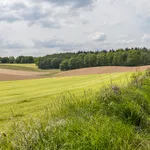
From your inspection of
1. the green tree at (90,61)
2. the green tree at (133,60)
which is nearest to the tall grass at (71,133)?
the green tree at (133,60)

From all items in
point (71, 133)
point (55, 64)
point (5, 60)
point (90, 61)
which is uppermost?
point (5, 60)

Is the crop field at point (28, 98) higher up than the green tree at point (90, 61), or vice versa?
the green tree at point (90, 61)

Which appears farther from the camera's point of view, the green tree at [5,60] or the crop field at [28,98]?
the green tree at [5,60]

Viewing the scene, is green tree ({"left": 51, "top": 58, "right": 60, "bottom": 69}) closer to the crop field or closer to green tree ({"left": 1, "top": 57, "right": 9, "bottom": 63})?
green tree ({"left": 1, "top": 57, "right": 9, "bottom": 63})

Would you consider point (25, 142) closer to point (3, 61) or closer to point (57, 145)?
point (57, 145)

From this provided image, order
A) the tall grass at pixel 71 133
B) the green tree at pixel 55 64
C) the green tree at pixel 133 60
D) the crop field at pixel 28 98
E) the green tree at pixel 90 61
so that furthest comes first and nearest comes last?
the green tree at pixel 55 64 → the green tree at pixel 90 61 → the green tree at pixel 133 60 → the crop field at pixel 28 98 → the tall grass at pixel 71 133

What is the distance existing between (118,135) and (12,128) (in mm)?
2111

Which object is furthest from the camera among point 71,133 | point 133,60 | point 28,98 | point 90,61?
point 90,61

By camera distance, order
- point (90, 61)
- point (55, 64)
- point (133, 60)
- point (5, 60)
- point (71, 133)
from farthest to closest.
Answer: point (5, 60) < point (55, 64) < point (90, 61) < point (133, 60) < point (71, 133)

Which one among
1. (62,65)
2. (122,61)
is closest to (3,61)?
(62,65)

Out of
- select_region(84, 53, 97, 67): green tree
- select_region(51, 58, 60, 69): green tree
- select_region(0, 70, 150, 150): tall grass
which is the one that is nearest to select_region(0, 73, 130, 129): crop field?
select_region(0, 70, 150, 150): tall grass

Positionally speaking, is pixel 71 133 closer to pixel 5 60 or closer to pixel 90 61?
pixel 90 61

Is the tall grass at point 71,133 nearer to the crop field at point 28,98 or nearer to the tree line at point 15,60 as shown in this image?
the crop field at point 28,98

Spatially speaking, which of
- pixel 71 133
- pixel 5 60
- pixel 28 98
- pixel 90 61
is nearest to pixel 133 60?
pixel 90 61
